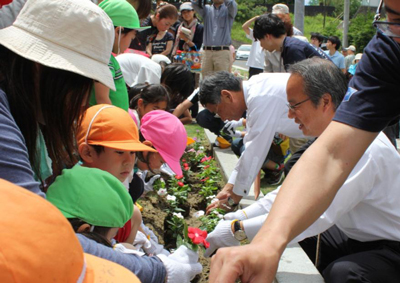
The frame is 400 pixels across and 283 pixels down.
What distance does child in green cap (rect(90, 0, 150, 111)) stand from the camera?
316 cm

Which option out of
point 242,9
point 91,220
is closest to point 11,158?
point 91,220

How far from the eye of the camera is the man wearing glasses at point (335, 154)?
1272 mm

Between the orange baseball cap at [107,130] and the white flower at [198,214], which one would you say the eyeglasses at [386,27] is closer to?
the orange baseball cap at [107,130]

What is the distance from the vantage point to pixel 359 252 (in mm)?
2443

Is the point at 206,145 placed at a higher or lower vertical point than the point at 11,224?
lower

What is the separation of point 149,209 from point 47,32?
2320 mm

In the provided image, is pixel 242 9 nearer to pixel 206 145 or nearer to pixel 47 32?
pixel 206 145

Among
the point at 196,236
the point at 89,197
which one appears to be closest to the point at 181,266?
the point at 196,236

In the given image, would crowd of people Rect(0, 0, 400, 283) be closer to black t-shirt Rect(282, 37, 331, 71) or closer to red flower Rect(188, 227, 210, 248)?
red flower Rect(188, 227, 210, 248)

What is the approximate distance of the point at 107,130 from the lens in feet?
8.13

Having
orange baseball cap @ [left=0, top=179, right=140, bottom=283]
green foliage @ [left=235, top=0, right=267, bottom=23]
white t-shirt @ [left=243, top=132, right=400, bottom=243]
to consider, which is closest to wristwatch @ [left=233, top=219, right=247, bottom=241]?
white t-shirt @ [left=243, top=132, right=400, bottom=243]

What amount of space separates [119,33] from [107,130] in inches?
48.4

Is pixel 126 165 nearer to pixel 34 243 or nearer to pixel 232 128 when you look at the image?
pixel 34 243

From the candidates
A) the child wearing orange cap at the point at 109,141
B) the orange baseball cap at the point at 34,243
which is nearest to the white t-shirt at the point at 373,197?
the child wearing orange cap at the point at 109,141
